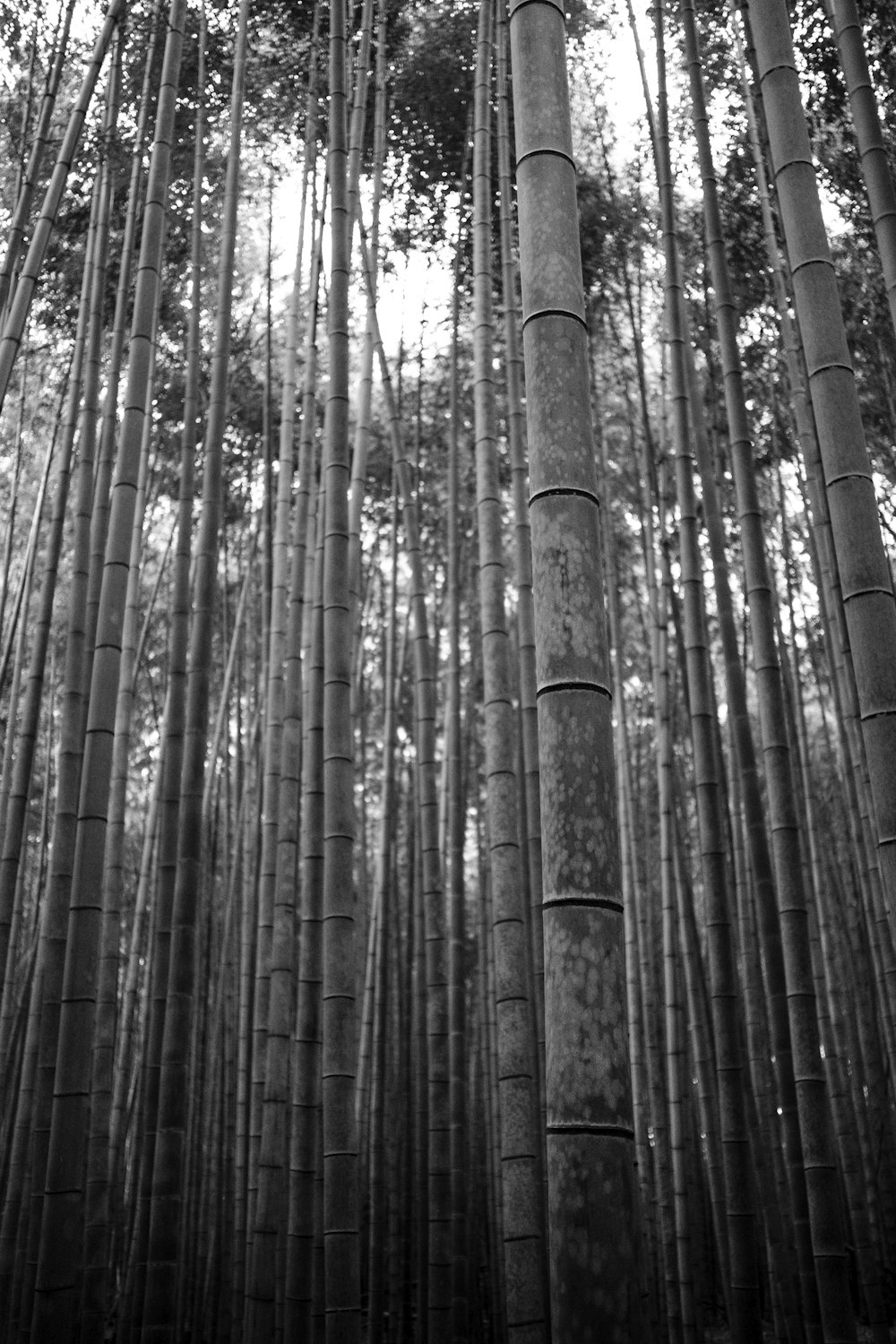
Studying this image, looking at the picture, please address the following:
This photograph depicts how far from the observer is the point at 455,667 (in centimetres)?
452

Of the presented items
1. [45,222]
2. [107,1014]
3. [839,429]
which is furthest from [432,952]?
[45,222]

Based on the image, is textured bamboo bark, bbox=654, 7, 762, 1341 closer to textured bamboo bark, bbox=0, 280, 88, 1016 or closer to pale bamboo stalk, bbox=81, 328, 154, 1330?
pale bamboo stalk, bbox=81, 328, 154, 1330

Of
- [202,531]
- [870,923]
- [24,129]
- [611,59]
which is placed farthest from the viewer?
[611,59]

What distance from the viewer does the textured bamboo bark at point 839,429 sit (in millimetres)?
2002

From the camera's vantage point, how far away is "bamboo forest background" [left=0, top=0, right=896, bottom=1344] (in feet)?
6.45

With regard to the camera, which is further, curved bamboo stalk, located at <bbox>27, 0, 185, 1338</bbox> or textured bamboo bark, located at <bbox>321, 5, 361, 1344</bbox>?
textured bamboo bark, located at <bbox>321, 5, 361, 1344</bbox>

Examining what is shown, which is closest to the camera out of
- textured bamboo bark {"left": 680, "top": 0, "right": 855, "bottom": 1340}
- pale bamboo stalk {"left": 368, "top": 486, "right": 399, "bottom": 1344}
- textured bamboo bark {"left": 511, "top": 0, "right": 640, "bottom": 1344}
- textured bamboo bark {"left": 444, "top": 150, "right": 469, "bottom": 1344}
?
textured bamboo bark {"left": 511, "top": 0, "right": 640, "bottom": 1344}

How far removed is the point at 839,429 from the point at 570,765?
1141 mm

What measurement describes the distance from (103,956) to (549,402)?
3.16 meters

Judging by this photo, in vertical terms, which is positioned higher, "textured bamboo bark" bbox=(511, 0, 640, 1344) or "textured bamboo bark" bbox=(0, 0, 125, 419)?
"textured bamboo bark" bbox=(0, 0, 125, 419)

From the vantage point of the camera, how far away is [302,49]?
5.32 m

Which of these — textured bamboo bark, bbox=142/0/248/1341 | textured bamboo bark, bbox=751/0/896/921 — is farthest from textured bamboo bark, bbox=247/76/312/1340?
textured bamboo bark, bbox=751/0/896/921

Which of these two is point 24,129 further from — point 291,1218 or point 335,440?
point 291,1218

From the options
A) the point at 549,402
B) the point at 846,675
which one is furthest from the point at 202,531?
the point at 846,675
